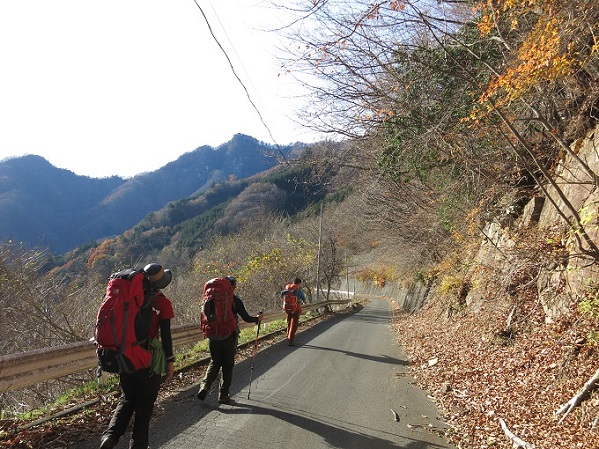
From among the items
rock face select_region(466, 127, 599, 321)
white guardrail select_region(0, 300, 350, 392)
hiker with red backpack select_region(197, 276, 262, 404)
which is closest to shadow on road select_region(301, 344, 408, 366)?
rock face select_region(466, 127, 599, 321)

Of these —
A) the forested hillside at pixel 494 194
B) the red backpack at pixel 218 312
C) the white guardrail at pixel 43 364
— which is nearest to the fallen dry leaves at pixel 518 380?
the forested hillside at pixel 494 194

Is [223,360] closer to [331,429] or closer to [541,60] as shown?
[331,429]

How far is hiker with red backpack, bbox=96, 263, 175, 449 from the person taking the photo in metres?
3.64

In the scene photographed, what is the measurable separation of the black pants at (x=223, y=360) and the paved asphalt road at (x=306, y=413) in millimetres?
287

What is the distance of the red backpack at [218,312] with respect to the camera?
19.2 feet

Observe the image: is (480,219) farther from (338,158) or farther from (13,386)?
(13,386)

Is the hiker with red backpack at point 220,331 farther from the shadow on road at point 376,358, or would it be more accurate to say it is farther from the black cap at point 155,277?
the shadow on road at point 376,358

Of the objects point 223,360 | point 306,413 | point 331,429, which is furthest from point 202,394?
point 331,429

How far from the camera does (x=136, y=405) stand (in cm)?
383

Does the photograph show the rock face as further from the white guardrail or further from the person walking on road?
the white guardrail

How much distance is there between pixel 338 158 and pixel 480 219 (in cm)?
504

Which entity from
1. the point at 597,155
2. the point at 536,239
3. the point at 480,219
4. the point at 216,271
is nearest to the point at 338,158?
the point at 480,219

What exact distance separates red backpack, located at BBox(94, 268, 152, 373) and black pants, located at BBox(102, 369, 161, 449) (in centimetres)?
17

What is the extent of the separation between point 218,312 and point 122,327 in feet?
7.63
